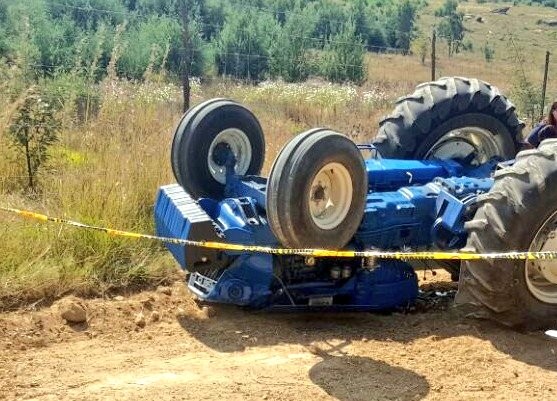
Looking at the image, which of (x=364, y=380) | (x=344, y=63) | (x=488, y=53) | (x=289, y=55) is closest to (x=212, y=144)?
(x=364, y=380)

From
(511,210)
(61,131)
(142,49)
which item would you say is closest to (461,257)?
(511,210)

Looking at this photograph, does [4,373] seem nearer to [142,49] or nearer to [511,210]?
[511,210]

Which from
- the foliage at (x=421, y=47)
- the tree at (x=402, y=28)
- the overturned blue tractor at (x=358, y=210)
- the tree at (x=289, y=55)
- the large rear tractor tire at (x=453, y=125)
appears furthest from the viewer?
the tree at (x=402, y=28)

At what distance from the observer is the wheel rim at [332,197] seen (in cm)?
554

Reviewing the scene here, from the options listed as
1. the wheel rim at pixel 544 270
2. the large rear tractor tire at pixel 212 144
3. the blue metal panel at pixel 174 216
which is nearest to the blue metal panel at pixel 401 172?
the large rear tractor tire at pixel 212 144

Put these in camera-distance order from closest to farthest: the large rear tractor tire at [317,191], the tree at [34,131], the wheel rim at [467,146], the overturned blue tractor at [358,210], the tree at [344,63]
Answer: the large rear tractor tire at [317,191]
the overturned blue tractor at [358,210]
the wheel rim at [467,146]
the tree at [34,131]
the tree at [344,63]

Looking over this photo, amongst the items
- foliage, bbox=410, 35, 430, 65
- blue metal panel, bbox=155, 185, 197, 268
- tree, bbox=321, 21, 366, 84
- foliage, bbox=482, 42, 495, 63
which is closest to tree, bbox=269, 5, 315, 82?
tree, bbox=321, 21, 366, 84

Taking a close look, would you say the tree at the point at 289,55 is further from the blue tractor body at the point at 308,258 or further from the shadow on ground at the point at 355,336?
the shadow on ground at the point at 355,336

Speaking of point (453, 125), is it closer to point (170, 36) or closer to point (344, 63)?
point (170, 36)

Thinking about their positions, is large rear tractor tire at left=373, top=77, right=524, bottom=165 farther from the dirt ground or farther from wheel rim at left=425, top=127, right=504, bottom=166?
the dirt ground

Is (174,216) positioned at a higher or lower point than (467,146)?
lower

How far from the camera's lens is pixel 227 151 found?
6.63m

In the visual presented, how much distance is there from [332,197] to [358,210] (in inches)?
8.2

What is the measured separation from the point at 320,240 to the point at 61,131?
3.97m
